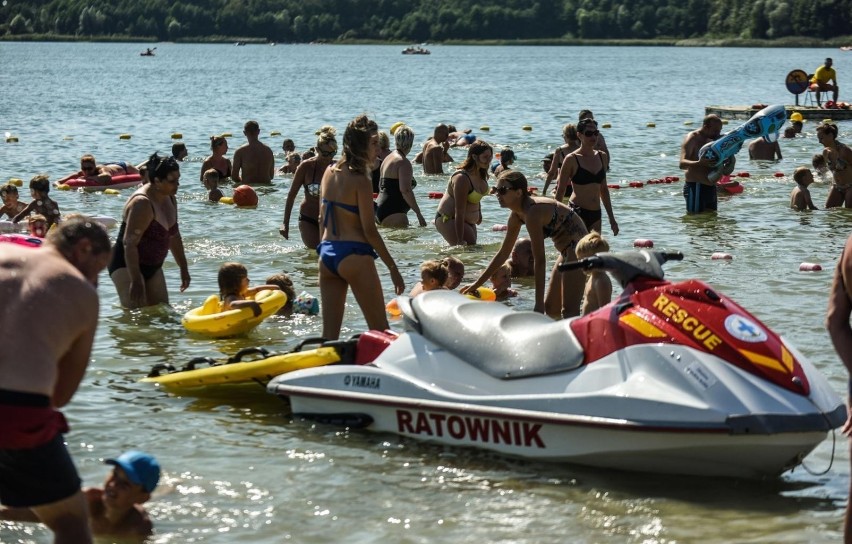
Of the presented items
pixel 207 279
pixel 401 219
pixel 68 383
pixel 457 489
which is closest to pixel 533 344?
pixel 457 489

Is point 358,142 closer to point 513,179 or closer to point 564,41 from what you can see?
point 513,179

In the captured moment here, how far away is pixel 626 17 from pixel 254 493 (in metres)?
161

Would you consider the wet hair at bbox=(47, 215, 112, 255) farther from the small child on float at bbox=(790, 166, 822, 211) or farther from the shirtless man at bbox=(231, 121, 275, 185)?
the shirtless man at bbox=(231, 121, 275, 185)

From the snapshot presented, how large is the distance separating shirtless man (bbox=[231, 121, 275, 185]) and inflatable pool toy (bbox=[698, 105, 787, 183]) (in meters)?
8.56

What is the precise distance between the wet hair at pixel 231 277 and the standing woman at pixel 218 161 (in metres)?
11.5

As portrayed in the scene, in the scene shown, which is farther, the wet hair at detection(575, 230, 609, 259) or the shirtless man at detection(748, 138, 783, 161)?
the shirtless man at detection(748, 138, 783, 161)

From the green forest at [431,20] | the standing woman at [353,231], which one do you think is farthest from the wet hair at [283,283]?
the green forest at [431,20]

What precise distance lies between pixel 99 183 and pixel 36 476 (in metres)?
18.0

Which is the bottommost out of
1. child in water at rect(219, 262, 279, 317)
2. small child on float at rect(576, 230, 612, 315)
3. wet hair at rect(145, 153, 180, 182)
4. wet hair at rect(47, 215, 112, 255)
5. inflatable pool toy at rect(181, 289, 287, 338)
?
inflatable pool toy at rect(181, 289, 287, 338)

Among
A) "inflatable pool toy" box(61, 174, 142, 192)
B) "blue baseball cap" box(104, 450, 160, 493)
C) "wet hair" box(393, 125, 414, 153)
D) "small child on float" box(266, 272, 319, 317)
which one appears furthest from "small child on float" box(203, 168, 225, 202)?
"blue baseball cap" box(104, 450, 160, 493)

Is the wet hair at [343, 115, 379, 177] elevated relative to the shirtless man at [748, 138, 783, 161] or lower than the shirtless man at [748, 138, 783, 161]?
elevated

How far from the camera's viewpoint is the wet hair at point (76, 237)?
523cm

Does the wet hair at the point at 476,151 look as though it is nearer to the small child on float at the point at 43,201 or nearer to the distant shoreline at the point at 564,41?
the small child on float at the point at 43,201

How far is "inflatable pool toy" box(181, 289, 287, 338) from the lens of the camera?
1066 centimetres
